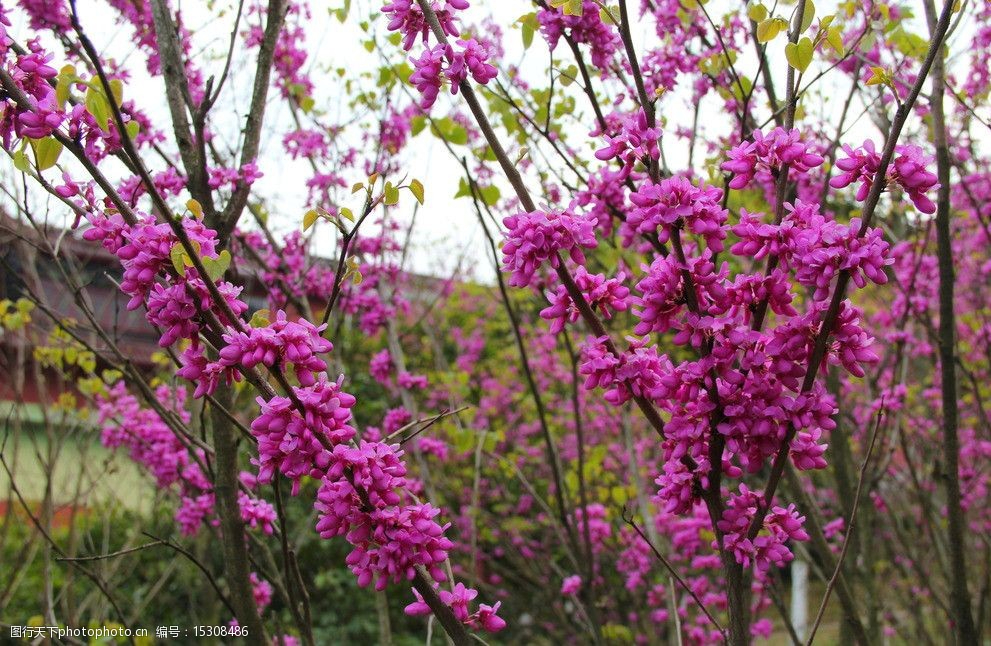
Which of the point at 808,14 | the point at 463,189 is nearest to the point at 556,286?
the point at 463,189

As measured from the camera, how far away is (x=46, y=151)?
167cm

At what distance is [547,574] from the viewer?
268 inches

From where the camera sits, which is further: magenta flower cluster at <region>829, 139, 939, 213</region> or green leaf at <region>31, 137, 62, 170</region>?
green leaf at <region>31, 137, 62, 170</region>

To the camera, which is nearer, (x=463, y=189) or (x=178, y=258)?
(x=178, y=258)

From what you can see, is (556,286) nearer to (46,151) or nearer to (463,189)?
(463,189)

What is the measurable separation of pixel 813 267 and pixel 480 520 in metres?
5.98

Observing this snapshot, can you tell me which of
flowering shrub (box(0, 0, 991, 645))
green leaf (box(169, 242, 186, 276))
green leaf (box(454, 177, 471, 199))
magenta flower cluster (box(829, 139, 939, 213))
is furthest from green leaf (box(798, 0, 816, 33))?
green leaf (box(169, 242, 186, 276))

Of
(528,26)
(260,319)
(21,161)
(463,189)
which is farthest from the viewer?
(463,189)

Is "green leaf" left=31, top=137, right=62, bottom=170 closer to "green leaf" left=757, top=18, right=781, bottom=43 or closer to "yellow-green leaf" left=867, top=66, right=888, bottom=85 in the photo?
"green leaf" left=757, top=18, right=781, bottom=43

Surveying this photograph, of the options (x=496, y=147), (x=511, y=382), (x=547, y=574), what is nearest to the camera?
(x=496, y=147)

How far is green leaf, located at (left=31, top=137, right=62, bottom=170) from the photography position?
166 centimetres

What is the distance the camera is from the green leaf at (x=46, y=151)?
1.66m

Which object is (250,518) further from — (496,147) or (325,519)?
(496,147)

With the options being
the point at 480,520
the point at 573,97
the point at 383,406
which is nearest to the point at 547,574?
the point at 480,520
